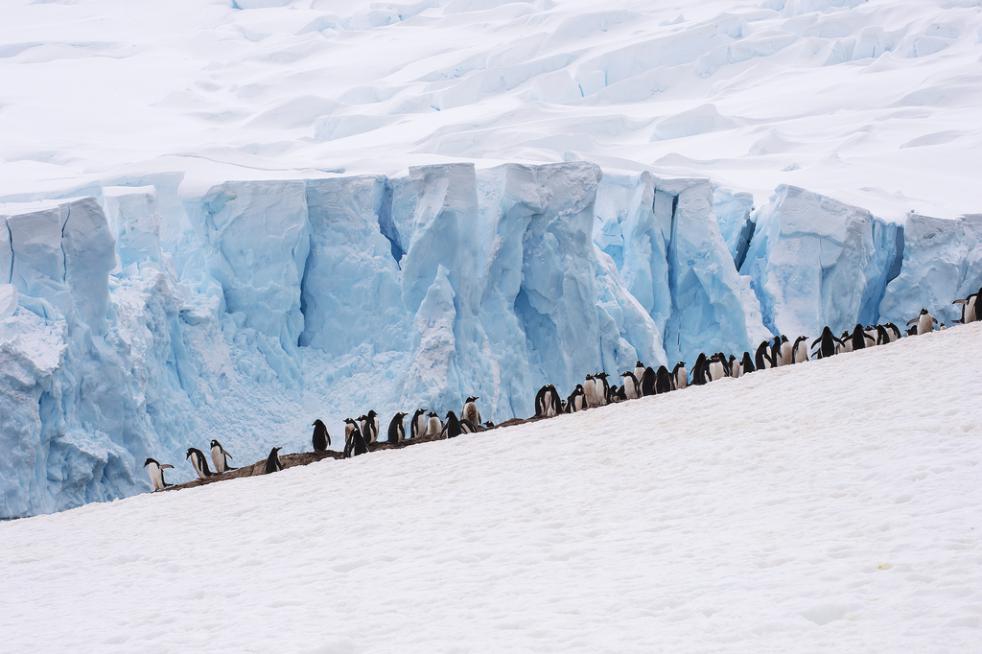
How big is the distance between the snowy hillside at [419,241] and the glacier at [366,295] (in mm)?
42

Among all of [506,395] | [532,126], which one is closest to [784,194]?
[506,395]

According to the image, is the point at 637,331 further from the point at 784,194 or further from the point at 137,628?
the point at 137,628

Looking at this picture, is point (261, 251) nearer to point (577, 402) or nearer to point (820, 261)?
point (577, 402)

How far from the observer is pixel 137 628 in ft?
17.4

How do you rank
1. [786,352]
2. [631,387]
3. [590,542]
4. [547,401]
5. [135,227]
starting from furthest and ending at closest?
[135,227] < [547,401] < [786,352] < [631,387] < [590,542]

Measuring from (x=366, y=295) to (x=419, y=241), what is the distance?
1.28m

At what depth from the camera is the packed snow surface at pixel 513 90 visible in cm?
2520

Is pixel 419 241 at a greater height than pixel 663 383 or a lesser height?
greater

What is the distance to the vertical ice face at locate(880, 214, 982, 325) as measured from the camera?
20188mm

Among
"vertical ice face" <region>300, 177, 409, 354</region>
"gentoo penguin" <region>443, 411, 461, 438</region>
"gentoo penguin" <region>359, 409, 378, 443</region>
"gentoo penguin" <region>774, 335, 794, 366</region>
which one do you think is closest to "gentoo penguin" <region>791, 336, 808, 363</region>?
"gentoo penguin" <region>774, 335, 794, 366</region>

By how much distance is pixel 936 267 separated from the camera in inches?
792

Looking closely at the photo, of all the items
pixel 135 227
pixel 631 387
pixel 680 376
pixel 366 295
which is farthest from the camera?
pixel 366 295

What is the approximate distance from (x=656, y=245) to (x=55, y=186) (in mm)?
11216

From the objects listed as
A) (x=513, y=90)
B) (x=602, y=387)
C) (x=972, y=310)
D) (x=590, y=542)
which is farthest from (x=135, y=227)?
(x=513, y=90)
